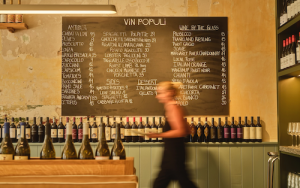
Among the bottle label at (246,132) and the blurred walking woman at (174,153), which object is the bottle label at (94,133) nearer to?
the blurred walking woman at (174,153)

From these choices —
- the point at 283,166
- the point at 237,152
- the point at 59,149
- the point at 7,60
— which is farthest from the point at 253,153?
the point at 7,60

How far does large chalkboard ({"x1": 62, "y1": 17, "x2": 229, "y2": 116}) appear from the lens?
403cm

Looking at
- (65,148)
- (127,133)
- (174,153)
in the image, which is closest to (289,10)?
(174,153)

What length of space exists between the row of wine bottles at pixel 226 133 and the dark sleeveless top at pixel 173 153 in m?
1.17

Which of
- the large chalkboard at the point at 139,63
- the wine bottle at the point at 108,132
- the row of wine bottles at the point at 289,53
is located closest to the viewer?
the row of wine bottles at the point at 289,53

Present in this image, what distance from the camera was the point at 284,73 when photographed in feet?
10.1

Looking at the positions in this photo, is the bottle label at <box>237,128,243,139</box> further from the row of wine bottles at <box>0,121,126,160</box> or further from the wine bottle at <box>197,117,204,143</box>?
the row of wine bottles at <box>0,121,126,160</box>

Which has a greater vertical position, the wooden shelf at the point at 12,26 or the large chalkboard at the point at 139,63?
the wooden shelf at the point at 12,26

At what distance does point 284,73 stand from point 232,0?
1639 mm

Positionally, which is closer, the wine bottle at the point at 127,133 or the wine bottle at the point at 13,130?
the wine bottle at the point at 13,130

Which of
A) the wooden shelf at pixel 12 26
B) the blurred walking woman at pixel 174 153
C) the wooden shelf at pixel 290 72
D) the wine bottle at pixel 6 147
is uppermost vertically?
the wooden shelf at pixel 12 26

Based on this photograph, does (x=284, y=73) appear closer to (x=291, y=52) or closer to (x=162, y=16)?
(x=291, y=52)

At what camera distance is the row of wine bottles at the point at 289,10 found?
9.50ft

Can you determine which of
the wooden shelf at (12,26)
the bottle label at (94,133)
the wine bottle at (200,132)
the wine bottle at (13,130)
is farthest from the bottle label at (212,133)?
the wooden shelf at (12,26)
